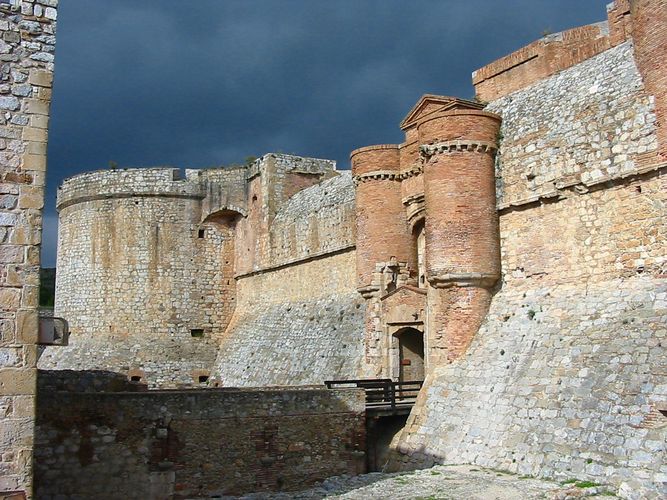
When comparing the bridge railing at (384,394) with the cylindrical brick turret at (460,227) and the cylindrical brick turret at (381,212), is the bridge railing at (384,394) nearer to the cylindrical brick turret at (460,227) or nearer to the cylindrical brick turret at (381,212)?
the cylindrical brick turret at (460,227)

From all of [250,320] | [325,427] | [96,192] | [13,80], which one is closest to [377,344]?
[325,427]

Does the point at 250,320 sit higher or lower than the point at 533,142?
lower

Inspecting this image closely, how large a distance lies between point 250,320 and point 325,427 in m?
11.2

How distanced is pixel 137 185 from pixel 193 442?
50.4ft

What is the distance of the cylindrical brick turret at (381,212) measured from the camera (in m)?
17.1

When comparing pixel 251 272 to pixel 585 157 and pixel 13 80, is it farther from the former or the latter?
pixel 13 80

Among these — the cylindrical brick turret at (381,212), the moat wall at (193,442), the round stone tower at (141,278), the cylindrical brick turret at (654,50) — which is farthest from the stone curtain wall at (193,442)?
the round stone tower at (141,278)

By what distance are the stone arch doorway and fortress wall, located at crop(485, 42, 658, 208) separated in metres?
4.07

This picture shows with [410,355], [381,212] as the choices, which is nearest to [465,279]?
[410,355]

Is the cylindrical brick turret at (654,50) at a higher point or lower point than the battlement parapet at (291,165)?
lower

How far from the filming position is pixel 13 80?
299 inches

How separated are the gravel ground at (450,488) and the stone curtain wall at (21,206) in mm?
4930

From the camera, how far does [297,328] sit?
21.3m

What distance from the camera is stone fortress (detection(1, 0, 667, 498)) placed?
426 inches
